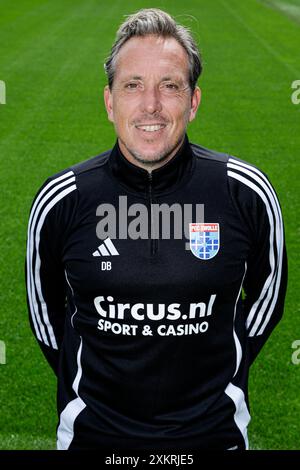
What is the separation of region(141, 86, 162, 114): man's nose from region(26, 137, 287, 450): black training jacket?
6.5 inches

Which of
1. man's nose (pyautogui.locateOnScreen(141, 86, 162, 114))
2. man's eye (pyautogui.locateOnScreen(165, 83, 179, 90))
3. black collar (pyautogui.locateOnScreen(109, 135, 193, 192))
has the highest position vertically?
man's eye (pyautogui.locateOnScreen(165, 83, 179, 90))

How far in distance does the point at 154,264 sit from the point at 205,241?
17cm

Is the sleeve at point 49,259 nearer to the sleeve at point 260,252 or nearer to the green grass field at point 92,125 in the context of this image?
the sleeve at point 260,252

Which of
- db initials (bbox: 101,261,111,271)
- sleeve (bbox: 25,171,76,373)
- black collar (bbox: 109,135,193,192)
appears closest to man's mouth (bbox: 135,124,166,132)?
black collar (bbox: 109,135,193,192)

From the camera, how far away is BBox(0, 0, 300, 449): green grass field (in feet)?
15.2

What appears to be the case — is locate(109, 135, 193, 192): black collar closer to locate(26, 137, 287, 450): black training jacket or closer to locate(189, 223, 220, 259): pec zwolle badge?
locate(26, 137, 287, 450): black training jacket

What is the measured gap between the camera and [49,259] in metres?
2.49

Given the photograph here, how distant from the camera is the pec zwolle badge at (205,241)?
227cm

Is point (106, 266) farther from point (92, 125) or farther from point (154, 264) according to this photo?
point (92, 125)

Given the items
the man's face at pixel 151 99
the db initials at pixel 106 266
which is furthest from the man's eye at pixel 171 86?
the db initials at pixel 106 266

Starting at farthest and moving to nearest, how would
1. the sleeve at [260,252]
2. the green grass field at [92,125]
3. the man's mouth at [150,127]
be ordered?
the green grass field at [92,125], the sleeve at [260,252], the man's mouth at [150,127]

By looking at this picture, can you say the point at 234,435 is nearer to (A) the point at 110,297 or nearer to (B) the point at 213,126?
(A) the point at 110,297

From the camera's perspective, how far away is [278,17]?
22.9 meters

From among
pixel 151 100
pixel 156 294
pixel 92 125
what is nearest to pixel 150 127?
pixel 151 100
